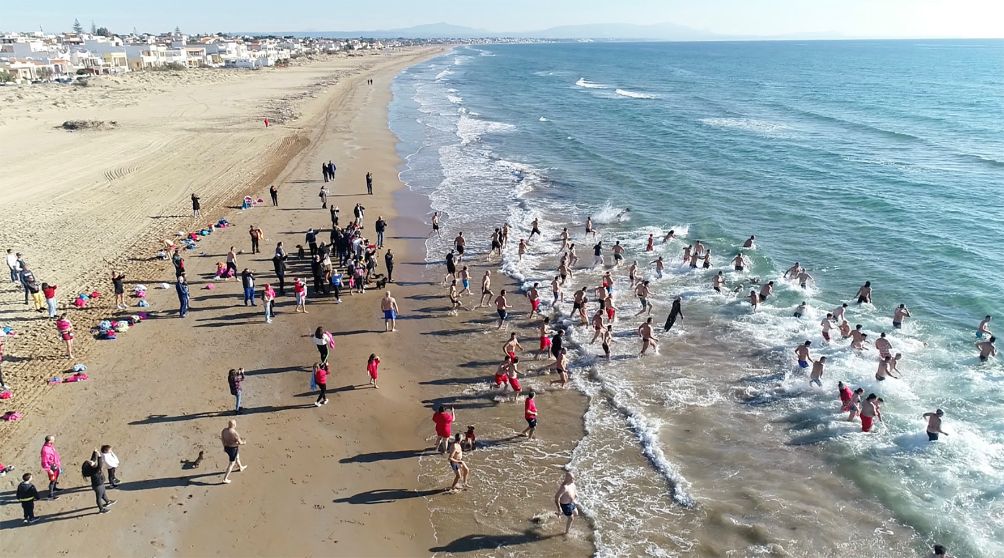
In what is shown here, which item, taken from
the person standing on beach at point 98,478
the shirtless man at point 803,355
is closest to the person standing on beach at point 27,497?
the person standing on beach at point 98,478

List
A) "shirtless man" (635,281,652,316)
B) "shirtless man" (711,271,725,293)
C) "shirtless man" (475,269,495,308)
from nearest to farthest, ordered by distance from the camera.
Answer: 1. "shirtless man" (635,281,652,316)
2. "shirtless man" (475,269,495,308)
3. "shirtless man" (711,271,725,293)

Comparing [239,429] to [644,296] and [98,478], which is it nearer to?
[98,478]

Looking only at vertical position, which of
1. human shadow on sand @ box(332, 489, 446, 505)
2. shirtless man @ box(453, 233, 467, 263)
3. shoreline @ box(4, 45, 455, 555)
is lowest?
human shadow on sand @ box(332, 489, 446, 505)

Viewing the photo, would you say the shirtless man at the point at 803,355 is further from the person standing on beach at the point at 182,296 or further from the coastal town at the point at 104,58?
the coastal town at the point at 104,58

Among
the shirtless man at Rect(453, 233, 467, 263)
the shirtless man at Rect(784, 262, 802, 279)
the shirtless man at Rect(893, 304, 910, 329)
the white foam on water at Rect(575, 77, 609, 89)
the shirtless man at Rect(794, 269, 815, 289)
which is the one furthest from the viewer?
the white foam on water at Rect(575, 77, 609, 89)

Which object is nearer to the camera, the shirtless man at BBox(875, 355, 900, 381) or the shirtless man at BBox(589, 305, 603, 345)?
the shirtless man at BBox(875, 355, 900, 381)

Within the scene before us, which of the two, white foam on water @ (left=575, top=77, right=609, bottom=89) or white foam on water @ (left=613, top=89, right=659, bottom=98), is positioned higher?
white foam on water @ (left=575, top=77, right=609, bottom=89)

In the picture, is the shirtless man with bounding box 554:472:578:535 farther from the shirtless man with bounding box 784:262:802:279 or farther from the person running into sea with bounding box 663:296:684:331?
the shirtless man with bounding box 784:262:802:279

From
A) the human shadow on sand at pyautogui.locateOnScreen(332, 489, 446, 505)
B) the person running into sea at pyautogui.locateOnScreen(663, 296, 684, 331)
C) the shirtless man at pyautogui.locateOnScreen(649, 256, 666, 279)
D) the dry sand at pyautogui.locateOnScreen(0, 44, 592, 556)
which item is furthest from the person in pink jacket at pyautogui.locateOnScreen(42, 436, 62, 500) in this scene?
the shirtless man at pyautogui.locateOnScreen(649, 256, 666, 279)
